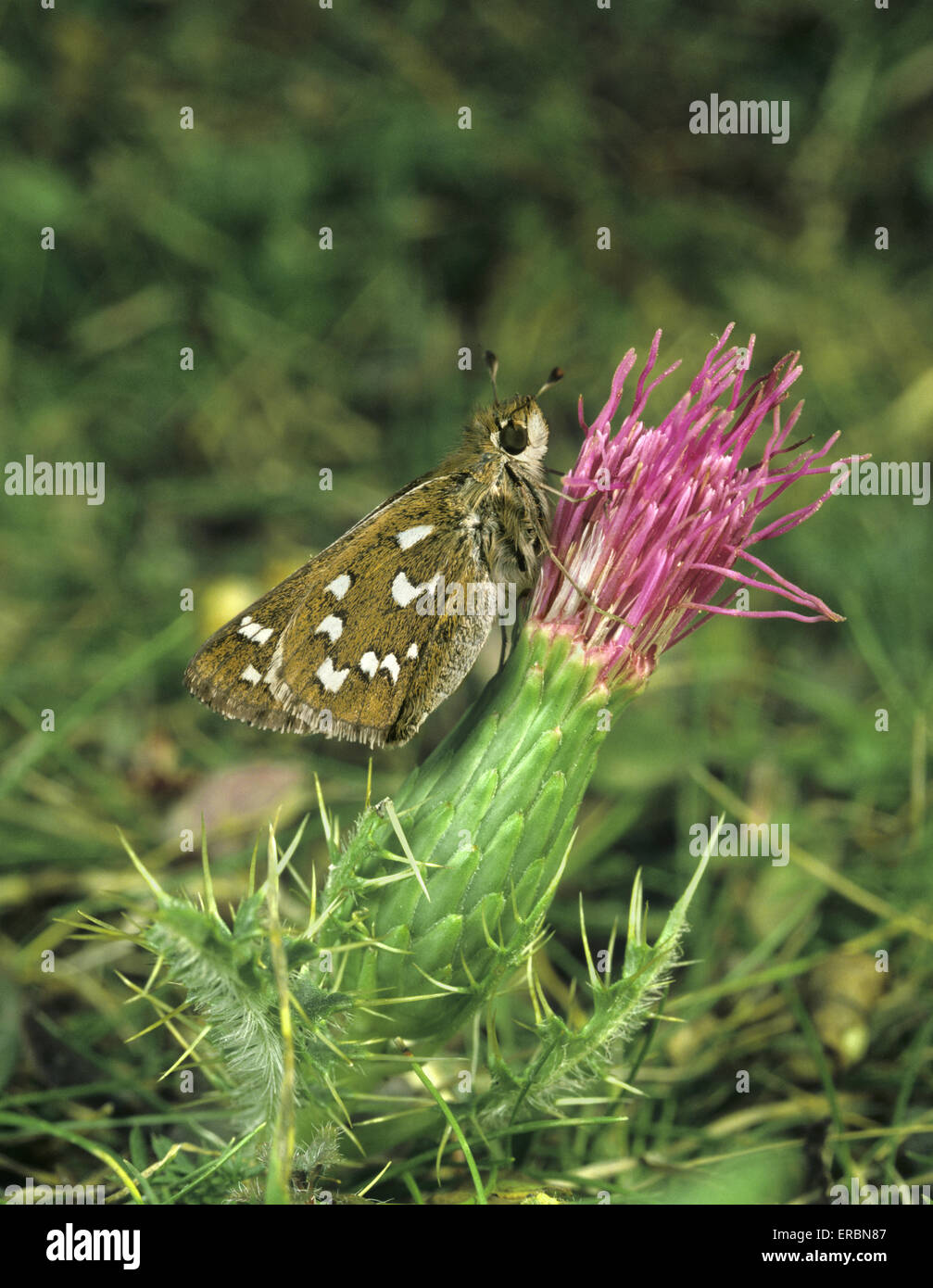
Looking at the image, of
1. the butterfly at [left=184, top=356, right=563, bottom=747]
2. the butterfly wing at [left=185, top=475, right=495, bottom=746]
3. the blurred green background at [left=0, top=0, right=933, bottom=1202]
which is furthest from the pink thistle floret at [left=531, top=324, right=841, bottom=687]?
the blurred green background at [left=0, top=0, right=933, bottom=1202]

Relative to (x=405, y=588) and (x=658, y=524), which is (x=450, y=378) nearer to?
(x=405, y=588)

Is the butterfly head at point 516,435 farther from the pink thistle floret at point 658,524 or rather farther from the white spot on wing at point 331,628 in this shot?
the white spot on wing at point 331,628

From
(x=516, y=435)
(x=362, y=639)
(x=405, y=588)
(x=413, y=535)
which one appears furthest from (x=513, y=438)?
(x=362, y=639)

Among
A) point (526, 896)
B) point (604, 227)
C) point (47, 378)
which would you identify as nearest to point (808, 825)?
point (526, 896)

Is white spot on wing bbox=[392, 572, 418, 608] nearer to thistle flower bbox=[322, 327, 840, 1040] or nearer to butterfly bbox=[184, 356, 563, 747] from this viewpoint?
butterfly bbox=[184, 356, 563, 747]

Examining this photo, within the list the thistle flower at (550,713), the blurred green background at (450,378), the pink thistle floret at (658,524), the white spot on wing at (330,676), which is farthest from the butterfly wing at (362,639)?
the blurred green background at (450,378)
